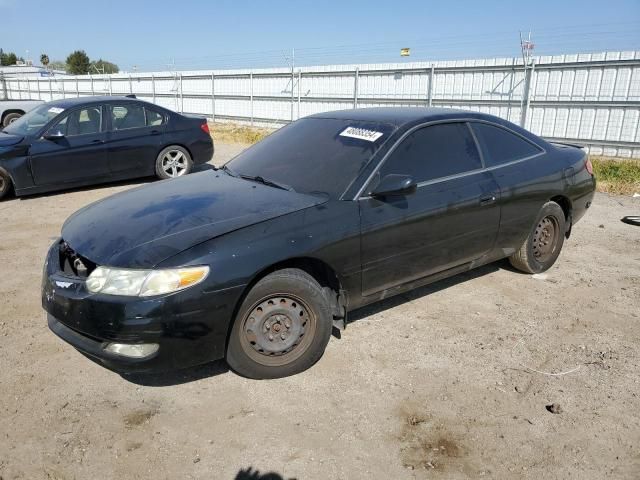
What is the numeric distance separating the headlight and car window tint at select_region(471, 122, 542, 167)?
2630 mm

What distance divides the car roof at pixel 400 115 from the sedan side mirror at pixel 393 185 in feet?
1.92

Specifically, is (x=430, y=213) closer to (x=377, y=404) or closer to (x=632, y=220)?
(x=377, y=404)

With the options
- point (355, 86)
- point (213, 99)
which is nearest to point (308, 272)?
point (355, 86)

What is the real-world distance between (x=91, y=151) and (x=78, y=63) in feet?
242

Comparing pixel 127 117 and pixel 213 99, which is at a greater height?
pixel 127 117

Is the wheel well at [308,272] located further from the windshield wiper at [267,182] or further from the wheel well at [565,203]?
the wheel well at [565,203]

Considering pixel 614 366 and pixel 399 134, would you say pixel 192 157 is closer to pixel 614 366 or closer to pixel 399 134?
pixel 399 134

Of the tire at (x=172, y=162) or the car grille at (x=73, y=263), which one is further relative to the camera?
the tire at (x=172, y=162)

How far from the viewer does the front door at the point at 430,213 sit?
343 cm

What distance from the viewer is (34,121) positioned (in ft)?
26.1

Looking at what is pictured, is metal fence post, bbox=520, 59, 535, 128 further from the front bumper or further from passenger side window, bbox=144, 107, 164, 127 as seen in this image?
the front bumper

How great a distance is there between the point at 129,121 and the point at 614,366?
7.68 metres

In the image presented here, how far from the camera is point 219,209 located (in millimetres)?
3223

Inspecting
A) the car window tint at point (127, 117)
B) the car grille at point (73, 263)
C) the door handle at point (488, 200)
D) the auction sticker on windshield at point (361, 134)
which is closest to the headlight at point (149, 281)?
the car grille at point (73, 263)
